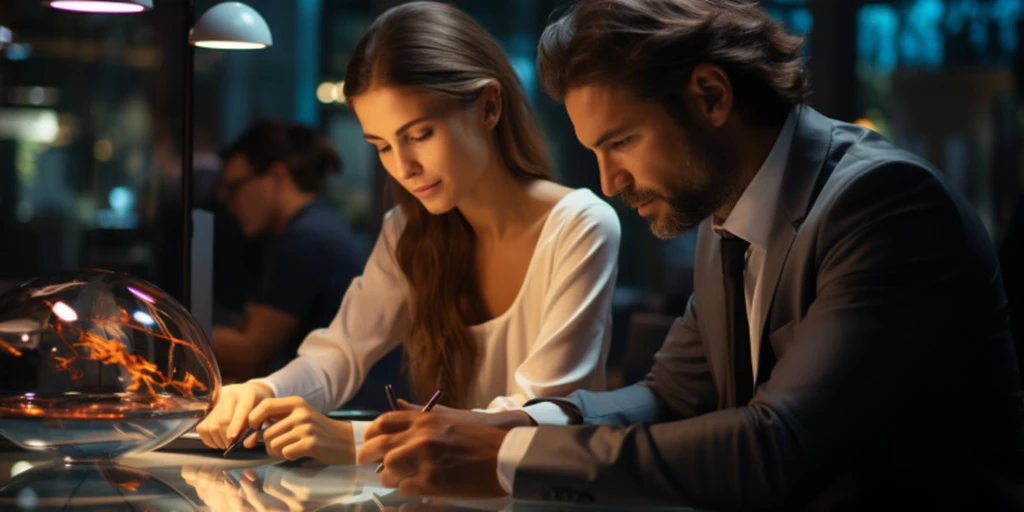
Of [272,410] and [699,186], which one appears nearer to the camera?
[699,186]

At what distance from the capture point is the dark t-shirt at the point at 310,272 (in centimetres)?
336

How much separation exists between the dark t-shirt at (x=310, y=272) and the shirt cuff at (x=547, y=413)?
167cm

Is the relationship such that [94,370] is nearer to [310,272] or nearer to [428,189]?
[428,189]

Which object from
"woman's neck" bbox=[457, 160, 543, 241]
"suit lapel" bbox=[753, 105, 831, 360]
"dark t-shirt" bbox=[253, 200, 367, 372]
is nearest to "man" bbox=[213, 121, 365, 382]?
"dark t-shirt" bbox=[253, 200, 367, 372]

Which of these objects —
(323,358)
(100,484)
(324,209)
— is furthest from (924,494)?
(324,209)

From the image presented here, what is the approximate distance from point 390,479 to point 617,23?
2.36 ft

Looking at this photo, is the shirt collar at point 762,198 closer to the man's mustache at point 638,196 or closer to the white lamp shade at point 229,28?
the man's mustache at point 638,196

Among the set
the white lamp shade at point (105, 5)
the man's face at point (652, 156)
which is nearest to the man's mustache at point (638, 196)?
the man's face at point (652, 156)

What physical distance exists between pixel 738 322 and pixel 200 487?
30.6 inches

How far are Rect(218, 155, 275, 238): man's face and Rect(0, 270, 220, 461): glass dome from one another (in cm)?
213

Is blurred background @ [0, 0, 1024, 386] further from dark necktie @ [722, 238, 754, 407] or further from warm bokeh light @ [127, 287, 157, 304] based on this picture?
warm bokeh light @ [127, 287, 157, 304]

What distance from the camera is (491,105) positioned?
2.16 m

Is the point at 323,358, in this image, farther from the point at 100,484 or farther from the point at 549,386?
the point at 100,484

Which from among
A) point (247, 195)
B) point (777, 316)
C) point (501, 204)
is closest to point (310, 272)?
point (247, 195)
